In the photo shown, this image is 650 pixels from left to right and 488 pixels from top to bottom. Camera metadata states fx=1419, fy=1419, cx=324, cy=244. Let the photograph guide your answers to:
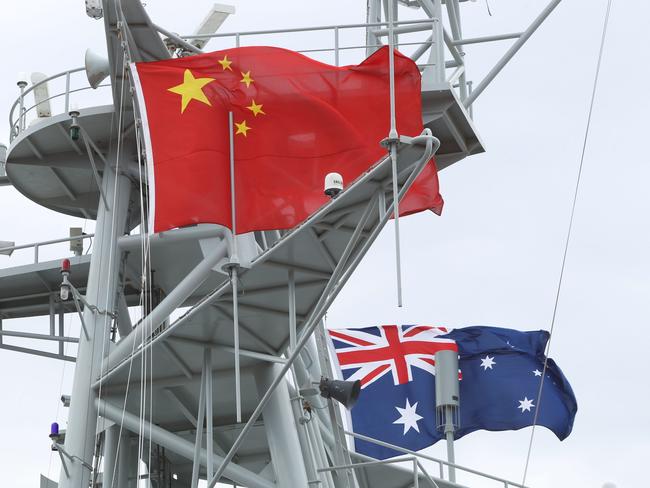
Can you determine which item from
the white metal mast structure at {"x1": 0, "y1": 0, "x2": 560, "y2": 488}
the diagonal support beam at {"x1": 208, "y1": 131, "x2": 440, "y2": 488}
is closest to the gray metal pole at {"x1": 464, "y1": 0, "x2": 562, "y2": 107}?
the white metal mast structure at {"x1": 0, "y1": 0, "x2": 560, "y2": 488}

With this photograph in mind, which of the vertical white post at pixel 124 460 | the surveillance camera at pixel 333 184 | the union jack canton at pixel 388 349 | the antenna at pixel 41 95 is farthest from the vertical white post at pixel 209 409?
the union jack canton at pixel 388 349

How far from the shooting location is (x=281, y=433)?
68.8 feet

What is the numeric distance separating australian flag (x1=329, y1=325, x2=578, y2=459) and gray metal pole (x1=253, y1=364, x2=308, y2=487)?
654cm

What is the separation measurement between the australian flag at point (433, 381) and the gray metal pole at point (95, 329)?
7486mm

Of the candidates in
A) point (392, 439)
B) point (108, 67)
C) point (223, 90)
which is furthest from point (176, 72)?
point (392, 439)

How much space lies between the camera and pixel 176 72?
20.1 meters

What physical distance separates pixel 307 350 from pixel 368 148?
5484 mm

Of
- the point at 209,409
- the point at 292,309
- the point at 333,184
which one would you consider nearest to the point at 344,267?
the point at 292,309

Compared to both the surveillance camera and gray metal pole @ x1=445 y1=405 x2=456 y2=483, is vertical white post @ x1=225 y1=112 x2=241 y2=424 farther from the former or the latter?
gray metal pole @ x1=445 y1=405 x2=456 y2=483

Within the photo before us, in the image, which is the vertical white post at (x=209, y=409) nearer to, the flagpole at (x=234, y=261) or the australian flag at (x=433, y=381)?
the flagpole at (x=234, y=261)

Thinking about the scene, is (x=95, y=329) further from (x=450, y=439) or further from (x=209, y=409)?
(x=450, y=439)

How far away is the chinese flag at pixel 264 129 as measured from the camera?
62.4 feet

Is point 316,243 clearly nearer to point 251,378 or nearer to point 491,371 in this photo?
point 251,378

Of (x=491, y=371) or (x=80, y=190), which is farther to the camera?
(x=491, y=371)
